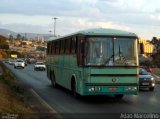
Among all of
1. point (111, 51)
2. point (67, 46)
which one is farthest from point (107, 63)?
point (67, 46)

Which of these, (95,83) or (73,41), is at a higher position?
(73,41)

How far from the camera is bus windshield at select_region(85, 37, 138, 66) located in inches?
736

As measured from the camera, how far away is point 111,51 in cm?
1884

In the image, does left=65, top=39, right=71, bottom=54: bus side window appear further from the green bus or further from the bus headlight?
the bus headlight

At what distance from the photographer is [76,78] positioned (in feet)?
66.2

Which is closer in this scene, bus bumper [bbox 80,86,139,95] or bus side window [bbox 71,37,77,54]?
bus bumper [bbox 80,86,139,95]

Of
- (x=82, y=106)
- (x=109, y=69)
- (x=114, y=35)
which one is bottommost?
(x=82, y=106)

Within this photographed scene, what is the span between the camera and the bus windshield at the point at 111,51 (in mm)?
18688

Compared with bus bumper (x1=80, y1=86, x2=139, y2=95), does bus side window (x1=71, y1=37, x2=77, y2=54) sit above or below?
above

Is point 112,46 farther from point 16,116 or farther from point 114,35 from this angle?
point 16,116

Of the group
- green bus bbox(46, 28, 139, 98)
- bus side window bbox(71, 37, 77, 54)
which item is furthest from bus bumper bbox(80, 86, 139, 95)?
bus side window bbox(71, 37, 77, 54)

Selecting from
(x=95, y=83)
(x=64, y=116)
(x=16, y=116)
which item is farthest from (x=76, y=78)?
(x=16, y=116)

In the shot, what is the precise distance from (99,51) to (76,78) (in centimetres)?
207

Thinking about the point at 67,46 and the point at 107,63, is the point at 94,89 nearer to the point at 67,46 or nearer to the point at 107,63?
the point at 107,63
